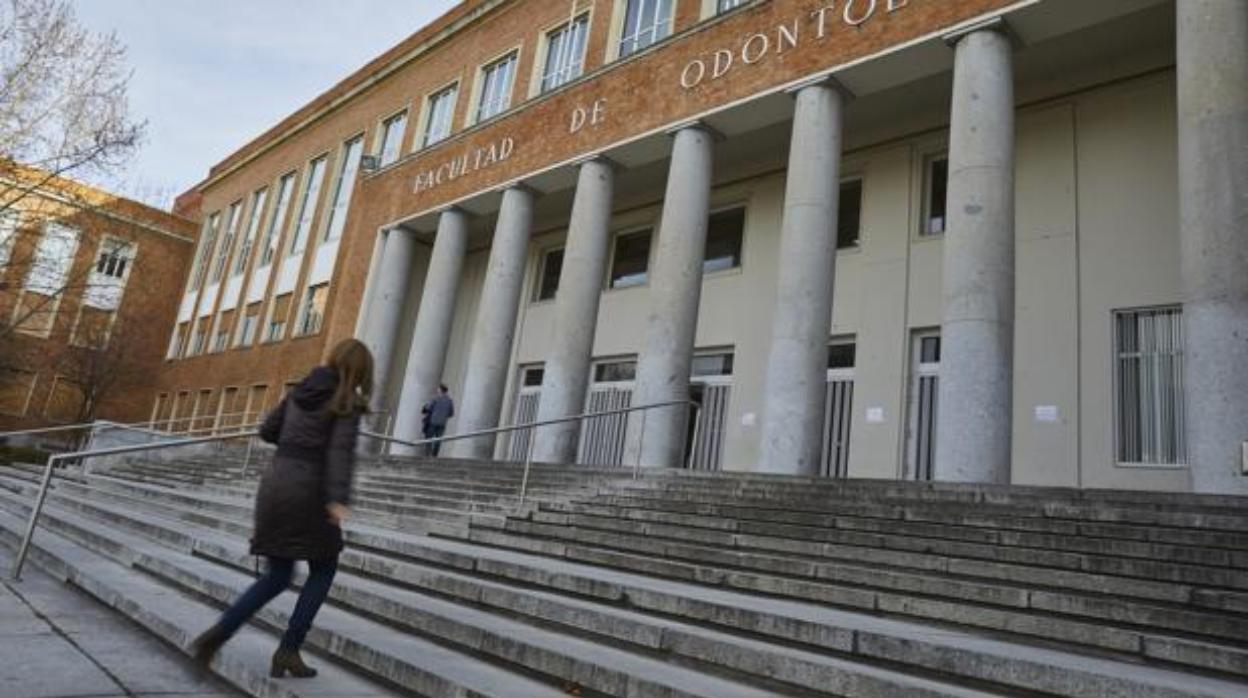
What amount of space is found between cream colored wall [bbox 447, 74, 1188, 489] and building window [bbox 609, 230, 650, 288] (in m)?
3.49

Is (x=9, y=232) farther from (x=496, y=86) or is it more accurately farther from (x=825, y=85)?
(x=825, y=85)

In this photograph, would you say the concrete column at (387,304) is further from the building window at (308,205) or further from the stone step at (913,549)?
the stone step at (913,549)

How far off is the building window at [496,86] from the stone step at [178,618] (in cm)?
1523

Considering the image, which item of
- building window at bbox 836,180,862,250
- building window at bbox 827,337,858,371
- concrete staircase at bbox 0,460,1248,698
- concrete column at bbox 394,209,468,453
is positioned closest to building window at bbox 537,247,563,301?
concrete column at bbox 394,209,468,453

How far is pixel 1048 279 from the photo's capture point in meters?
12.5

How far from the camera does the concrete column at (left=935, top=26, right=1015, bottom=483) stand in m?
8.80

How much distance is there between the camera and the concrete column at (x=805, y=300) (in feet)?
34.5

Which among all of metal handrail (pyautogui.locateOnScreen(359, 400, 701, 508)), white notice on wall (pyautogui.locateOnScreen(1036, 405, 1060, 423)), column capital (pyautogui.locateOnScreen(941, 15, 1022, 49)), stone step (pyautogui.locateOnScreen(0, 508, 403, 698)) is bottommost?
stone step (pyautogui.locateOnScreen(0, 508, 403, 698))

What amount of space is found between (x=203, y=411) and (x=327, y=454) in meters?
28.9

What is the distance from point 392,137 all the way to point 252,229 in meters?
9.79

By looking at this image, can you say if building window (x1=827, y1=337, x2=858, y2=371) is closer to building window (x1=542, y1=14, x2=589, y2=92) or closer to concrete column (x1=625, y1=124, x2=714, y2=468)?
concrete column (x1=625, y1=124, x2=714, y2=468)

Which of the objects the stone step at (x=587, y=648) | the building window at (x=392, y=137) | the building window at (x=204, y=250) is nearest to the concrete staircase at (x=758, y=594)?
the stone step at (x=587, y=648)

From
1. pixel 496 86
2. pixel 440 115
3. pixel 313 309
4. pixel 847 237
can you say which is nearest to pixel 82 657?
pixel 847 237

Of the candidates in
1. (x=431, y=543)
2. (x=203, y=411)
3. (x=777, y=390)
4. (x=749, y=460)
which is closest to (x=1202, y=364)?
(x=777, y=390)
